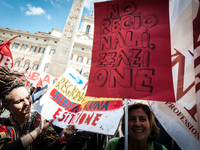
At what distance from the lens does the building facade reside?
20.0m

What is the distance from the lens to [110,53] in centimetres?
119

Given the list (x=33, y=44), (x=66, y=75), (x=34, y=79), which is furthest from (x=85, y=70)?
(x=66, y=75)

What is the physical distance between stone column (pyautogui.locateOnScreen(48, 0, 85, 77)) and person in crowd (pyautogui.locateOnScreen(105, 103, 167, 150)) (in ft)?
22.9

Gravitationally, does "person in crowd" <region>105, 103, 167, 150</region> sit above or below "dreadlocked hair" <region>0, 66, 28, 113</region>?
below

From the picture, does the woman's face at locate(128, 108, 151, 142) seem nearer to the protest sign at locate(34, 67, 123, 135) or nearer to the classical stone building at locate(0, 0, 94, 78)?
the protest sign at locate(34, 67, 123, 135)

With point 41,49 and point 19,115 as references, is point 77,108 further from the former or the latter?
point 41,49

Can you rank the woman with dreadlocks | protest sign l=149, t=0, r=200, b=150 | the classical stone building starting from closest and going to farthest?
protest sign l=149, t=0, r=200, b=150 < the woman with dreadlocks < the classical stone building

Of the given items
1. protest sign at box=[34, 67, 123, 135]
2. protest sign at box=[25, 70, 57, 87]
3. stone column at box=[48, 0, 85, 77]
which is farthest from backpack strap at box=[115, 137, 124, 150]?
stone column at box=[48, 0, 85, 77]

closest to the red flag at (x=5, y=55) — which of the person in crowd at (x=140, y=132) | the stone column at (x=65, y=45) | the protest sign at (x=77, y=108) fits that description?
the protest sign at (x=77, y=108)

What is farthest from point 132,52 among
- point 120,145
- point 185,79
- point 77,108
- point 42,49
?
point 42,49

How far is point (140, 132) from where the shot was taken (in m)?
1.16

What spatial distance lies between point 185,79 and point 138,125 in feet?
2.00

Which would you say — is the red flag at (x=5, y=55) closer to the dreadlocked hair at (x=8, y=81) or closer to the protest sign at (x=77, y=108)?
the protest sign at (x=77, y=108)

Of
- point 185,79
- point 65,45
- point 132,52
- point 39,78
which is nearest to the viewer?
point 185,79
